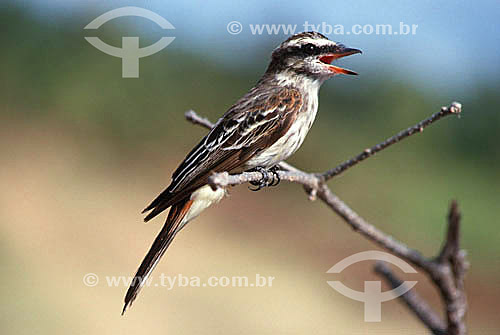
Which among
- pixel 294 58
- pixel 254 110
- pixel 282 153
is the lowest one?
pixel 282 153

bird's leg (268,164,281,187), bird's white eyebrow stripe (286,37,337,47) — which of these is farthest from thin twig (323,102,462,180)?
bird's white eyebrow stripe (286,37,337,47)

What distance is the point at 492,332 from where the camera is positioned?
1080 cm

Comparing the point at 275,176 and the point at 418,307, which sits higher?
the point at 275,176

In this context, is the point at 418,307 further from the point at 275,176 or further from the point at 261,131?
the point at 261,131

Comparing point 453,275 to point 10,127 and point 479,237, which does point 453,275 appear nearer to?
point 10,127

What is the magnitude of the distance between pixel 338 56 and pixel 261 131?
0.50m

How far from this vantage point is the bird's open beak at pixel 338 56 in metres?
2.46

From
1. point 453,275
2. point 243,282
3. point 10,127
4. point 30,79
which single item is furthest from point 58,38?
point 453,275

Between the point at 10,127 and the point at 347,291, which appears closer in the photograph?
the point at 347,291

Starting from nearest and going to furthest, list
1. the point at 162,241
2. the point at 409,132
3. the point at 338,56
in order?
1. the point at 409,132
2. the point at 162,241
3. the point at 338,56

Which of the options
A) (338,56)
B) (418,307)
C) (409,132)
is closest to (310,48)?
(338,56)

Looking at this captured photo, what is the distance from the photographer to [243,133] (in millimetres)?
2719

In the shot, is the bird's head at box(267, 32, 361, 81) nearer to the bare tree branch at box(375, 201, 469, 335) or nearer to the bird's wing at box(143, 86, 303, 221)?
the bird's wing at box(143, 86, 303, 221)

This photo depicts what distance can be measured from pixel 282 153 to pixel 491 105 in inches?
603
